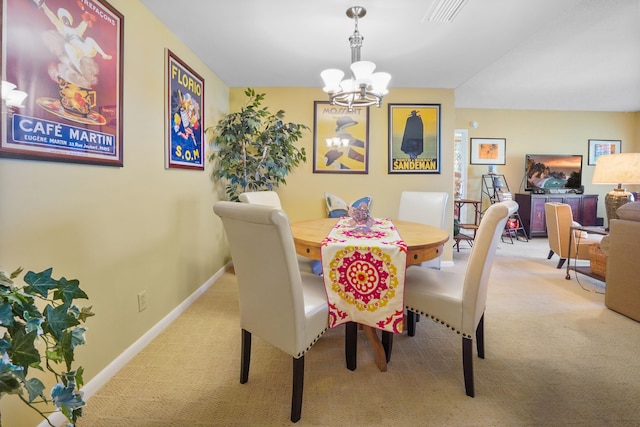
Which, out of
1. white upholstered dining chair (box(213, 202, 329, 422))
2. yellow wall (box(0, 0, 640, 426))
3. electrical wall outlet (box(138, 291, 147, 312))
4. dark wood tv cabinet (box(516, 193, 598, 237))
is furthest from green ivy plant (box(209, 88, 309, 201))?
dark wood tv cabinet (box(516, 193, 598, 237))

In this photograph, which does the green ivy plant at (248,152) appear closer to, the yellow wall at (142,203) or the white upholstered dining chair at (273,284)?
the yellow wall at (142,203)

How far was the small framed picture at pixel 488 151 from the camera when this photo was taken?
234 inches

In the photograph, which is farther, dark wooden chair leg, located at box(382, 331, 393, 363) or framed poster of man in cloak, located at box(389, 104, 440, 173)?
framed poster of man in cloak, located at box(389, 104, 440, 173)

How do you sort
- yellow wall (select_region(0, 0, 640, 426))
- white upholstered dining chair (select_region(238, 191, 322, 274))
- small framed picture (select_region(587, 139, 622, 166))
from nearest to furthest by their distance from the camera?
yellow wall (select_region(0, 0, 640, 426)) < white upholstered dining chair (select_region(238, 191, 322, 274)) < small framed picture (select_region(587, 139, 622, 166))

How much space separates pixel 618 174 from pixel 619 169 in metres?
0.05

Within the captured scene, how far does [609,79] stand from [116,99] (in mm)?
5730

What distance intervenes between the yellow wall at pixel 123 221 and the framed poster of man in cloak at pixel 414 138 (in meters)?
2.36

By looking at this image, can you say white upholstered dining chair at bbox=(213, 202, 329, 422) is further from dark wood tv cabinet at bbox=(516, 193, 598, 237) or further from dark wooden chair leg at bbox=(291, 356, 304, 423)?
dark wood tv cabinet at bbox=(516, 193, 598, 237)

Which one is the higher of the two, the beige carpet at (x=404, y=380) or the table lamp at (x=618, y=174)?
the table lamp at (x=618, y=174)

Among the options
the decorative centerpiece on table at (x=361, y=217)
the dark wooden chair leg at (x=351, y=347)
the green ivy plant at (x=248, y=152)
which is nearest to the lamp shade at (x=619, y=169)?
the decorative centerpiece on table at (x=361, y=217)

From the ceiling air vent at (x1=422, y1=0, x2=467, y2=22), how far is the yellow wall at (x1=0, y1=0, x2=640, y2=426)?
166cm

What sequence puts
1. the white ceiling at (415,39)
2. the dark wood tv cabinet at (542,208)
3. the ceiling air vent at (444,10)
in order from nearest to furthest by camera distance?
1. the ceiling air vent at (444,10)
2. the white ceiling at (415,39)
3. the dark wood tv cabinet at (542,208)

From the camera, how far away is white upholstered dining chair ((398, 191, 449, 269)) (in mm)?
2830

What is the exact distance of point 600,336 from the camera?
215cm
